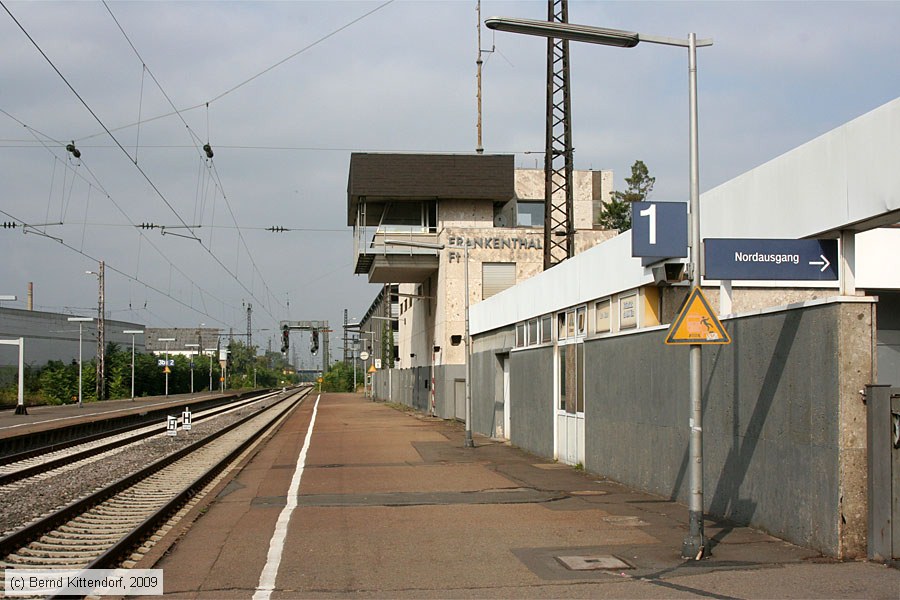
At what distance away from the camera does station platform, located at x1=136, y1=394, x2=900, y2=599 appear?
820 cm

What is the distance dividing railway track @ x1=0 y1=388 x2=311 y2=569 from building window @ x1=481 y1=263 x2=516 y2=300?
73.3 ft

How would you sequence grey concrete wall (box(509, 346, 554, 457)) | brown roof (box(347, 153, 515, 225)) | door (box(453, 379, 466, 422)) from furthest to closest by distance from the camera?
brown roof (box(347, 153, 515, 225)), door (box(453, 379, 466, 422)), grey concrete wall (box(509, 346, 554, 457))

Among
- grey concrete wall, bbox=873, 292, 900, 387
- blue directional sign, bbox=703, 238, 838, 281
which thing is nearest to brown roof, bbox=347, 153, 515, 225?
grey concrete wall, bbox=873, 292, 900, 387

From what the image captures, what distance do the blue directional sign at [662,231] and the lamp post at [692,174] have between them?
221 centimetres

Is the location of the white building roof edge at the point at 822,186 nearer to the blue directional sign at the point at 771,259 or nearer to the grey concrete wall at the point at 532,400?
the blue directional sign at the point at 771,259

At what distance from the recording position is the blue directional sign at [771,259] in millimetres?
11188

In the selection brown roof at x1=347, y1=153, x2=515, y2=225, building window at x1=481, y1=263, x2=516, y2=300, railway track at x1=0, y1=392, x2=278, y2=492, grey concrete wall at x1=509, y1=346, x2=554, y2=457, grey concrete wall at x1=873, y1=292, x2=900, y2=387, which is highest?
brown roof at x1=347, y1=153, x2=515, y2=225

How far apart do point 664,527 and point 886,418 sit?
334 centimetres

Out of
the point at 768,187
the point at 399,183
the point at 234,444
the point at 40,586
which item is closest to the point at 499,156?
the point at 399,183

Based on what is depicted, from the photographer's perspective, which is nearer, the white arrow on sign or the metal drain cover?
the metal drain cover

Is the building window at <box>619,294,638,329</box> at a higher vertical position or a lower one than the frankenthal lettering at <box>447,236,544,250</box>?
lower

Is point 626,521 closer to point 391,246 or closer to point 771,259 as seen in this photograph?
point 771,259

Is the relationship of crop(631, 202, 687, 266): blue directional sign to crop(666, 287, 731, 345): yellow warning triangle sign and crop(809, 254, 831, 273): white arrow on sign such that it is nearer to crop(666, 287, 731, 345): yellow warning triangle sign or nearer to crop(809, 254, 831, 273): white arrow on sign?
crop(809, 254, 831, 273): white arrow on sign

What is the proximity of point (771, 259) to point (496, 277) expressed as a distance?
102 ft
